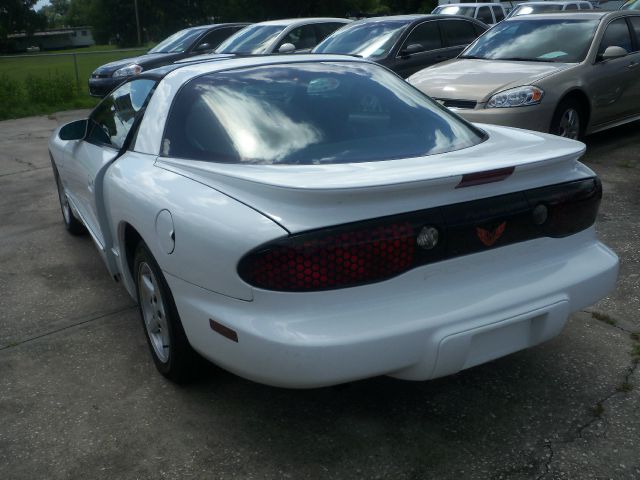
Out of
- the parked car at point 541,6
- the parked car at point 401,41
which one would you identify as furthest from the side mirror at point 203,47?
the parked car at point 541,6

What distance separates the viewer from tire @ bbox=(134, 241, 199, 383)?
3113mm

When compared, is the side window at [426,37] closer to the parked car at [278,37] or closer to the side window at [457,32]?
the side window at [457,32]

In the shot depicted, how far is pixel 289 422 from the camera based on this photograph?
3119 mm

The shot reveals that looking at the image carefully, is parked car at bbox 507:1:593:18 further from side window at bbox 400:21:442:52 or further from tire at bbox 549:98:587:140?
tire at bbox 549:98:587:140

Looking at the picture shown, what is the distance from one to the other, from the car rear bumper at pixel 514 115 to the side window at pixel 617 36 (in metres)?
1.45

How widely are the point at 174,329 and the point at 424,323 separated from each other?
1.10 metres

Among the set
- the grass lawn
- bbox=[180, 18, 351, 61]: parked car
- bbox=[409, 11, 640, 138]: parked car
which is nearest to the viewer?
bbox=[409, 11, 640, 138]: parked car

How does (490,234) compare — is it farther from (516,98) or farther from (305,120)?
(516,98)

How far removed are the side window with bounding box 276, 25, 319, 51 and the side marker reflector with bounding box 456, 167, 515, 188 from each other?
995cm

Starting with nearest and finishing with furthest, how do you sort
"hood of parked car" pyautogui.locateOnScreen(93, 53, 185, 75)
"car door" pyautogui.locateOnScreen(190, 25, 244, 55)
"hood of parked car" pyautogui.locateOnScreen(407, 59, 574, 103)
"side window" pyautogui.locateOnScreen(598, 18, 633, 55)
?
"hood of parked car" pyautogui.locateOnScreen(407, 59, 574, 103)
"side window" pyautogui.locateOnScreen(598, 18, 633, 55)
"hood of parked car" pyautogui.locateOnScreen(93, 53, 185, 75)
"car door" pyautogui.locateOnScreen(190, 25, 244, 55)

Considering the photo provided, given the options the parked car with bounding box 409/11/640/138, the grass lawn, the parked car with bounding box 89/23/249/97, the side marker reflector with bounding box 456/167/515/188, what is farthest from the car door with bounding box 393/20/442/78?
the grass lawn

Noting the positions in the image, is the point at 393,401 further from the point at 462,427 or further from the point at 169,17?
the point at 169,17

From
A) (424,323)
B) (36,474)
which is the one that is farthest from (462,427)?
(36,474)

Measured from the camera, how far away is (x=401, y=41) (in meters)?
9.99
